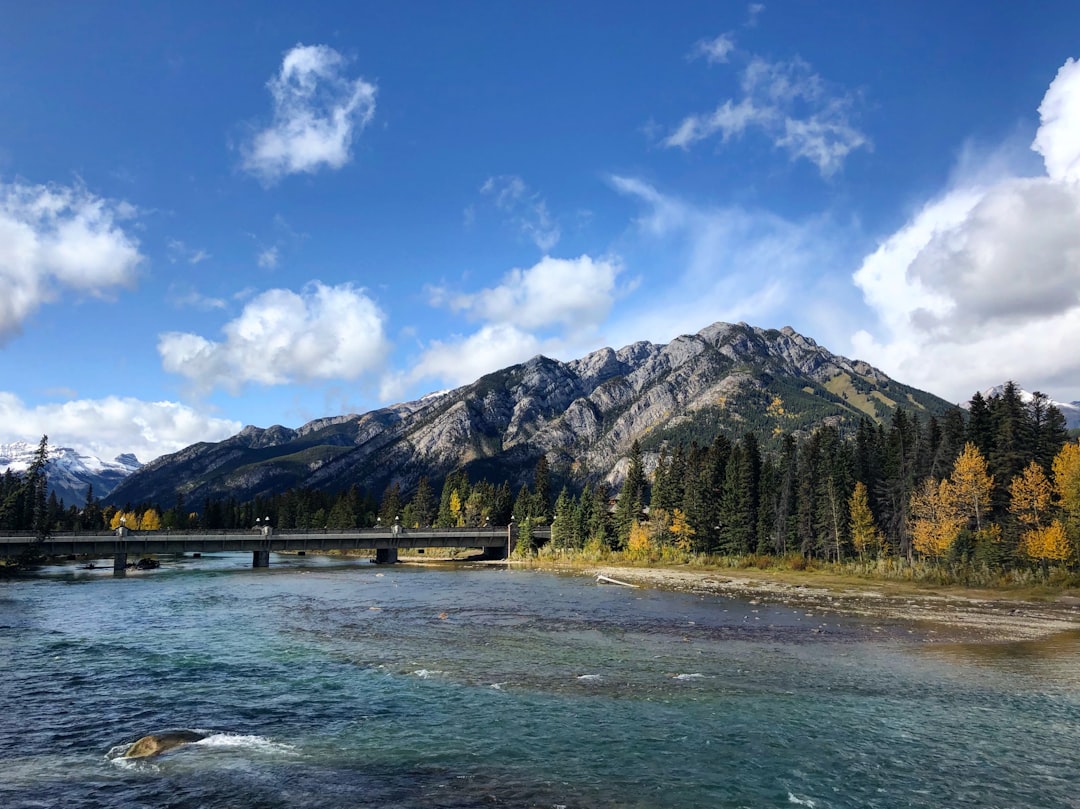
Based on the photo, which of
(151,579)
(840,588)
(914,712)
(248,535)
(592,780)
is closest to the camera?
(592,780)

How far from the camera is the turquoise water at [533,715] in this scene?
Answer: 17.6 meters

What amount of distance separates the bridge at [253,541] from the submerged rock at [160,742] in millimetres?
102362

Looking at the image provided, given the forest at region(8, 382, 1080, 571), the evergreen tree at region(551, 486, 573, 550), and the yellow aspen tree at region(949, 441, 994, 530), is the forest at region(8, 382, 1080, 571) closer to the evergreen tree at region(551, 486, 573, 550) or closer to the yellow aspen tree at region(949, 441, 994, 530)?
the yellow aspen tree at region(949, 441, 994, 530)

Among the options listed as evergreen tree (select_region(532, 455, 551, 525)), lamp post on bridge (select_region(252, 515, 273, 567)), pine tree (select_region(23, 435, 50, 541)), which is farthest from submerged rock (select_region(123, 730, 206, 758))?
evergreen tree (select_region(532, 455, 551, 525))

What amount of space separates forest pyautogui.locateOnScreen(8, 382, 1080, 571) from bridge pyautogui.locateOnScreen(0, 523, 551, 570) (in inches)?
186

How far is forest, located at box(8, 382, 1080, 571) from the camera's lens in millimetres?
74938

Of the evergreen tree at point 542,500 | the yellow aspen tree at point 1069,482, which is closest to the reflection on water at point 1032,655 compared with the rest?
the yellow aspen tree at point 1069,482

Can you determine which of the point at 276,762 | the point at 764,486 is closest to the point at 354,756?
the point at 276,762

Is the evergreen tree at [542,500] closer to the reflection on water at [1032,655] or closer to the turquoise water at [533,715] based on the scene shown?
the turquoise water at [533,715]

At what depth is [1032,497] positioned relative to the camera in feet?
243

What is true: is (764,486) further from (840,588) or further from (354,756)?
(354,756)

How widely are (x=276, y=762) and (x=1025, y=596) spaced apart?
7220cm

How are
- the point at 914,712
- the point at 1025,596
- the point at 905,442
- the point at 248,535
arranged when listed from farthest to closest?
the point at 248,535
the point at 905,442
the point at 1025,596
the point at 914,712

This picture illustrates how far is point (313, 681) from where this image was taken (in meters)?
29.7
